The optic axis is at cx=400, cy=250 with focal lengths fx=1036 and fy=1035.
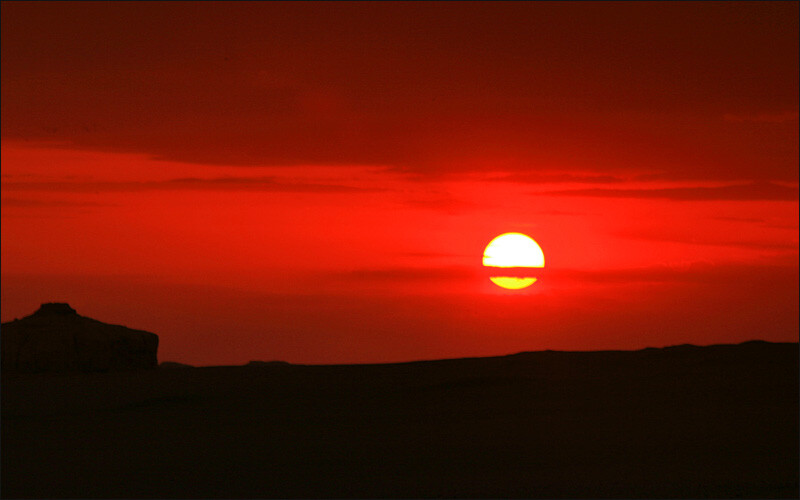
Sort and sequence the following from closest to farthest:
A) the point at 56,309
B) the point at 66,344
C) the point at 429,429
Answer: the point at 429,429
the point at 66,344
the point at 56,309

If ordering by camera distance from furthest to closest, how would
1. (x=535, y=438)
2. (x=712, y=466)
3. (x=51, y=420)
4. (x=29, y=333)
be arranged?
(x=29, y=333) < (x=51, y=420) < (x=535, y=438) < (x=712, y=466)

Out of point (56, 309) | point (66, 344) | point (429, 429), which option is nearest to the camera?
point (429, 429)

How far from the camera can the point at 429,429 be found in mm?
11609

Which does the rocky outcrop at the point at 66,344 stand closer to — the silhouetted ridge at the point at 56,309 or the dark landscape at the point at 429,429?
the silhouetted ridge at the point at 56,309

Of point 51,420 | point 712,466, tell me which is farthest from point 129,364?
point 712,466

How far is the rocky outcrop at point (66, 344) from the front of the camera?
59.3 ft

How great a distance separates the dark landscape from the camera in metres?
9.27

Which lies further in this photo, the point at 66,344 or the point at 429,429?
the point at 66,344

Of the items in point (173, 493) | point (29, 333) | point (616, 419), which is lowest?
point (173, 493)

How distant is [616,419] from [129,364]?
33.7ft

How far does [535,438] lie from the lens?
11.0 metres

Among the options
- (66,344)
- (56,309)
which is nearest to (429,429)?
(66,344)

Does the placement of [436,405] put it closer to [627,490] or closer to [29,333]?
[627,490]

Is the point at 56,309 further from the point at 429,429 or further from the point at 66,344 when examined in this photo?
the point at 429,429
